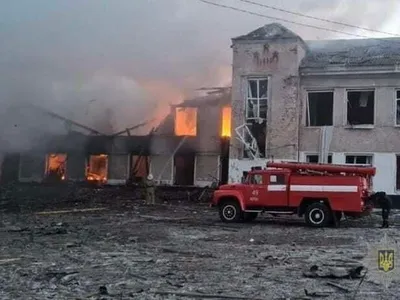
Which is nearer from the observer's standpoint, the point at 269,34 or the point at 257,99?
the point at 269,34

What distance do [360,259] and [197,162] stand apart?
20728 mm

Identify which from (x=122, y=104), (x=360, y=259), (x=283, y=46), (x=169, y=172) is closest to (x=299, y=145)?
(x=283, y=46)

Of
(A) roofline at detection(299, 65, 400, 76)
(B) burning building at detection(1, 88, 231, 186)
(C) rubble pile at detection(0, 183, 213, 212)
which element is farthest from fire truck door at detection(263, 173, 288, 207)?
(B) burning building at detection(1, 88, 231, 186)

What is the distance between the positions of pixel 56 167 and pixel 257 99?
43.3 ft

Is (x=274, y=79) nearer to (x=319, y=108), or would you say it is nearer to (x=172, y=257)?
(x=319, y=108)

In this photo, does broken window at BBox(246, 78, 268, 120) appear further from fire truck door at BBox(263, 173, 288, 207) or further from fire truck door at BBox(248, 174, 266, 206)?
fire truck door at BBox(263, 173, 288, 207)

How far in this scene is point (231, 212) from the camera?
19.3 meters

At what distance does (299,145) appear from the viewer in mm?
27984

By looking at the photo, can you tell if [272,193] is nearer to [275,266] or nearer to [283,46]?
Result: [275,266]

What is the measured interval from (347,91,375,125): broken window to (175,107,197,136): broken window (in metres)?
9.02

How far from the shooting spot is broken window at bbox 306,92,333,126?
91.3 ft

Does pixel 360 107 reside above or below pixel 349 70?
below

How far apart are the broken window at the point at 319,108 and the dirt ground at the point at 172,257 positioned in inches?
Answer: 342

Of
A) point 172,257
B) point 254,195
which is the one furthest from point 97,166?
point 172,257
